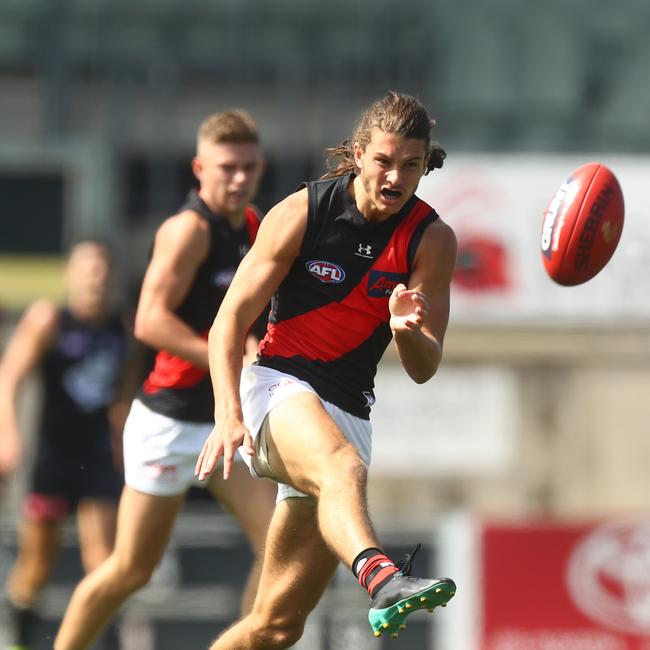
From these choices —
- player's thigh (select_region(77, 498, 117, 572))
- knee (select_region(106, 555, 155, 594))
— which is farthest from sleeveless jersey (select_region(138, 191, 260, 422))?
player's thigh (select_region(77, 498, 117, 572))

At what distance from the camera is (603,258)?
19.0 feet

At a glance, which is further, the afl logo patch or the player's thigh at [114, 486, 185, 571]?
the player's thigh at [114, 486, 185, 571]

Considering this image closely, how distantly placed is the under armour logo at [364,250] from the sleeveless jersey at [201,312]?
124 centimetres

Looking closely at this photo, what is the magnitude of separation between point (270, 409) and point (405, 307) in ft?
2.06

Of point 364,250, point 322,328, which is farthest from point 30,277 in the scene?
point 364,250

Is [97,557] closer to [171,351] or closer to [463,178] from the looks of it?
[171,351]

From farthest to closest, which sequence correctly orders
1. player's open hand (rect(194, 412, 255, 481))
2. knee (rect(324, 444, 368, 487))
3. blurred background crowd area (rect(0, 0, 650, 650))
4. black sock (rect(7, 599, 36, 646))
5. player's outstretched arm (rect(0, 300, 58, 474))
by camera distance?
blurred background crowd area (rect(0, 0, 650, 650)) → player's outstretched arm (rect(0, 300, 58, 474)) → black sock (rect(7, 599, 36, 646)) → player's open hand (rect(194, 412, 255, 481)) → knee (rect(324, 444, 368, 487))

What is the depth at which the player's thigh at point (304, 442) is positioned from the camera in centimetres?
490

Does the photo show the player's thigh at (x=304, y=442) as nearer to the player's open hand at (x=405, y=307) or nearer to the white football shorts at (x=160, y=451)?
the player's open hand at (x=405, y=307)

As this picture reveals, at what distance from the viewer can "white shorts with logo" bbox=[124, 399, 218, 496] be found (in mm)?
6227

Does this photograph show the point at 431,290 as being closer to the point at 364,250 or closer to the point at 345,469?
the point at 364,250

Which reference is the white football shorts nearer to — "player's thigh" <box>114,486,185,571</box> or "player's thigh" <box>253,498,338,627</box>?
"player's thigh" <box>114,486,185,571</box>

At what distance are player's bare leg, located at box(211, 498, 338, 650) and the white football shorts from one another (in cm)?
104

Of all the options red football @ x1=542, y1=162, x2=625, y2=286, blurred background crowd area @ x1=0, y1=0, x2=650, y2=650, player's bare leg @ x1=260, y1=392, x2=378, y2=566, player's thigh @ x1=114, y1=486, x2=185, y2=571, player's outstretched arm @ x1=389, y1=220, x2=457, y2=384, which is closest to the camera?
player's bare leg @ x1=260, y1=392, x2=378, y2=566
